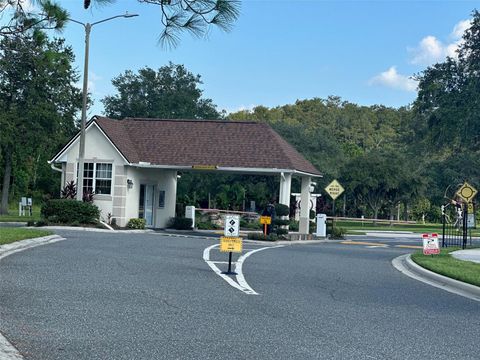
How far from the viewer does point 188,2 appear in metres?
10.7

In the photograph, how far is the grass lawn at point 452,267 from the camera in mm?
15969

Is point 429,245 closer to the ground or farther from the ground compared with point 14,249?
farther from the ground

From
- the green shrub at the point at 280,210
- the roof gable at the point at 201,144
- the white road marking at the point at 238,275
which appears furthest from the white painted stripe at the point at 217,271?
the roof gable at the point at 201,144

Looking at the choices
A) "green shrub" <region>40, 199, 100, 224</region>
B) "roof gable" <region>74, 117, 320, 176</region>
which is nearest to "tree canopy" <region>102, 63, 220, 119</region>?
"roof gable" <region>74, 117, 320, 176</region>

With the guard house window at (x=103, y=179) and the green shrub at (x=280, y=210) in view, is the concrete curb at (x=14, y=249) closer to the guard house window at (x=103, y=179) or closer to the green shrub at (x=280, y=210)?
the guard house window at (x=103, y=179)

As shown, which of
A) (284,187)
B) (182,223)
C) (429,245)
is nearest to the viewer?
(429,245)

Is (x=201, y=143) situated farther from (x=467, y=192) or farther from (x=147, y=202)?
(x=467, y=192)

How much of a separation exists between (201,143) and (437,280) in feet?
70.2

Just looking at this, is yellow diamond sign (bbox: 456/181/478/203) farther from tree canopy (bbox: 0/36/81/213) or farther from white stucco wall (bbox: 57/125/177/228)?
tree canopy (bbox: 0/36/81/213)

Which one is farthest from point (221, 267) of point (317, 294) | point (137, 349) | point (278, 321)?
point (137, 349)

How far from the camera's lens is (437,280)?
54.1 feet

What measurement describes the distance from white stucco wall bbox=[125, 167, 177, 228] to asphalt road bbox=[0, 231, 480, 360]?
17.6m

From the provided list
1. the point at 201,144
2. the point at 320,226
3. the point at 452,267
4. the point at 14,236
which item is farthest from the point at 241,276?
the point at 201,144

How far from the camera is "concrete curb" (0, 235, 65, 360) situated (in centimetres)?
678
